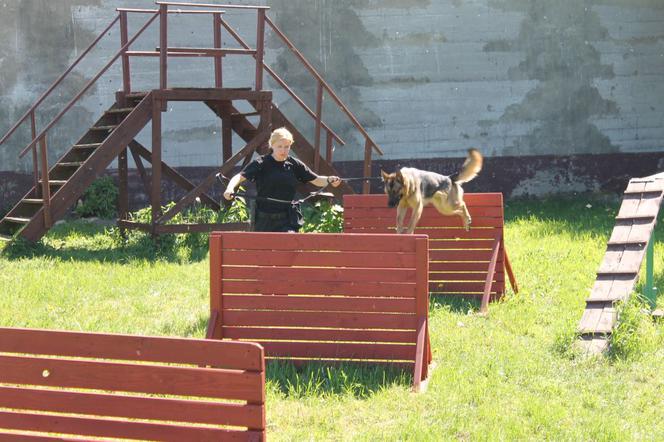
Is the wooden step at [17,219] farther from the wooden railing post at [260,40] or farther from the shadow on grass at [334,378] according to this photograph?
the shadow on grass at [334,378]

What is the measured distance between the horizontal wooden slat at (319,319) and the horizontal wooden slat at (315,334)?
0.05 metres

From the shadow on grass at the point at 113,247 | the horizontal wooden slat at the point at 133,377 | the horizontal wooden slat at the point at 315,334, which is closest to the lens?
the horizontal wooden slat at the point at 133,377

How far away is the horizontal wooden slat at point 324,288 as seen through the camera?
6484 mm

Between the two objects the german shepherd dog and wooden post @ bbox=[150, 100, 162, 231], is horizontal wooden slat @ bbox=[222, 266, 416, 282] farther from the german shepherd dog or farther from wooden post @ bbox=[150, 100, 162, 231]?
wooden post @ bbox=[150, 100, 162, 231]

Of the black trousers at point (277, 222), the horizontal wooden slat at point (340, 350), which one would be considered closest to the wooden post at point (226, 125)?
the black trousers at point (277, 222)

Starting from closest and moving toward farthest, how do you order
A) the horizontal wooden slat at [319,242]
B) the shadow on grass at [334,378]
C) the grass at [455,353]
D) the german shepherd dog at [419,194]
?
the grass at [455,353], the shadow on grass at [334,378], the horizontal wooden slat at [319,242], the german shepherd dog at [419,194]

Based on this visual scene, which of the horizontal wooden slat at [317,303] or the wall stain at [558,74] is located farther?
the wall stain at [558,74]

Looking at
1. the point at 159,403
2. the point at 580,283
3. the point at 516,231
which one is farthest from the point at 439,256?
the point at 159,403

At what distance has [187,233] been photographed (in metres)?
12.6

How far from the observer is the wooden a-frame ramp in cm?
690

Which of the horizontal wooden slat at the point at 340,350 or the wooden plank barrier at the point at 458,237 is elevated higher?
the wooden plank barrier at the point at 458,237

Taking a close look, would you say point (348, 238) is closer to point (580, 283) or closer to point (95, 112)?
point (580, 283)

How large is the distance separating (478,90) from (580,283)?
7378mm

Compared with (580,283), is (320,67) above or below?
above
